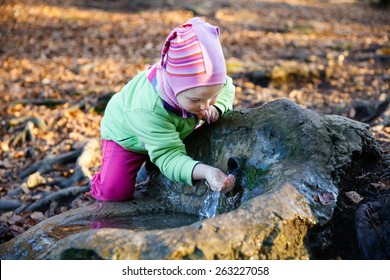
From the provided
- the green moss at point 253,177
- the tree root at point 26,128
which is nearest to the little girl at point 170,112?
the green moss at point 253,177

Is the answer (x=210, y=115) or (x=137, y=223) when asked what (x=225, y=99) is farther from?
(x=137, y=223)

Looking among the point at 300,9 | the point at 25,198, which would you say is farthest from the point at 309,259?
the point at 300,9

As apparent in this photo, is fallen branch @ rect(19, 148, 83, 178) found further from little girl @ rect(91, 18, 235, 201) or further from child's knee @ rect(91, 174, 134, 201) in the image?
child's knee @ rect(91, 174, 134, 201)

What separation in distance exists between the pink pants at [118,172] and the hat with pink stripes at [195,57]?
1017 mm

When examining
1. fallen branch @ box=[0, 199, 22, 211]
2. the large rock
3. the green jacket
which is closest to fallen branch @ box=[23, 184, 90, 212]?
fallen branch @ box=[0, 199, 22, 211]

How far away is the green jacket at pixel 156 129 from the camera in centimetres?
339

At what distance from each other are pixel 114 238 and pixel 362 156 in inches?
79.6

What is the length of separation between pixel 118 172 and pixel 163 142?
711 mm

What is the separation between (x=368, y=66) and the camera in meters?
9.02

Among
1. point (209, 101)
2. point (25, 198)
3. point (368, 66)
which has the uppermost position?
point (209, 101)

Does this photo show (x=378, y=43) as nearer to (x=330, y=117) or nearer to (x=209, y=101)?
(x=330, y=117)

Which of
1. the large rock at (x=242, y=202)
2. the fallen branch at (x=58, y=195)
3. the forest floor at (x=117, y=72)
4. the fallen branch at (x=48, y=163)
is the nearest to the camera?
the large rock at (x=242, y=202)

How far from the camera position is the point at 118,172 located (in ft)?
12.9

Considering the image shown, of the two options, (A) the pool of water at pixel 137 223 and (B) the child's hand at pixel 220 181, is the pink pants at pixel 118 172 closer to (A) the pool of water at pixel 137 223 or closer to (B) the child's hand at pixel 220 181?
(A) the pool of water at pixel 137 223
